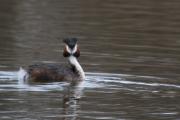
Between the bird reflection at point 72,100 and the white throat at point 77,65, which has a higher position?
the white throat at point 77,65

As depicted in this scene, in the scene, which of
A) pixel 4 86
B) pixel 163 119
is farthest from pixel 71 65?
pixel 163 119

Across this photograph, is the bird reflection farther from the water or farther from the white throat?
the white throat

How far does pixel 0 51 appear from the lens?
70.9ft

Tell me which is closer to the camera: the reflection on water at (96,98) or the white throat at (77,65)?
the reflection on water at (96,98)

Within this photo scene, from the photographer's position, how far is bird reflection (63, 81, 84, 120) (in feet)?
49.0

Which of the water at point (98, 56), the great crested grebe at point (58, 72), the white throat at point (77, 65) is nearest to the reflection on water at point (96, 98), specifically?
the water at point (98, 56)

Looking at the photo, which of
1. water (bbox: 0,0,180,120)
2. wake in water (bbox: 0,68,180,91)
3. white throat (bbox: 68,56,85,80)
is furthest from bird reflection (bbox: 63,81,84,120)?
white throat (bbox: 68,56,85,80)

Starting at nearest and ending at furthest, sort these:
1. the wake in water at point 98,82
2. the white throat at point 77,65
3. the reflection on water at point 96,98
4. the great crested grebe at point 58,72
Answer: the reflection on water at point 96,98
the wake in water at point 98,82
the great crested grebe at point 58,72
the white throat at point 77,65

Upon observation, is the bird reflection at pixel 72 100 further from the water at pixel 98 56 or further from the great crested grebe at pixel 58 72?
the great crested grebe at pixel 58 72

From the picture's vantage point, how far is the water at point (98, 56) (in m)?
15.5

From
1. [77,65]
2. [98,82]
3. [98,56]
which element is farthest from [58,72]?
[98,56]

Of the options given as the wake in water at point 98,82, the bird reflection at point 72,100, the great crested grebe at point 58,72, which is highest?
the great crested grebe at point 58,72

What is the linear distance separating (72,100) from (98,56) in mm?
5177

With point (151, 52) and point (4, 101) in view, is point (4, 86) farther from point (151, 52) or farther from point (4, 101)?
point (151, 52)
